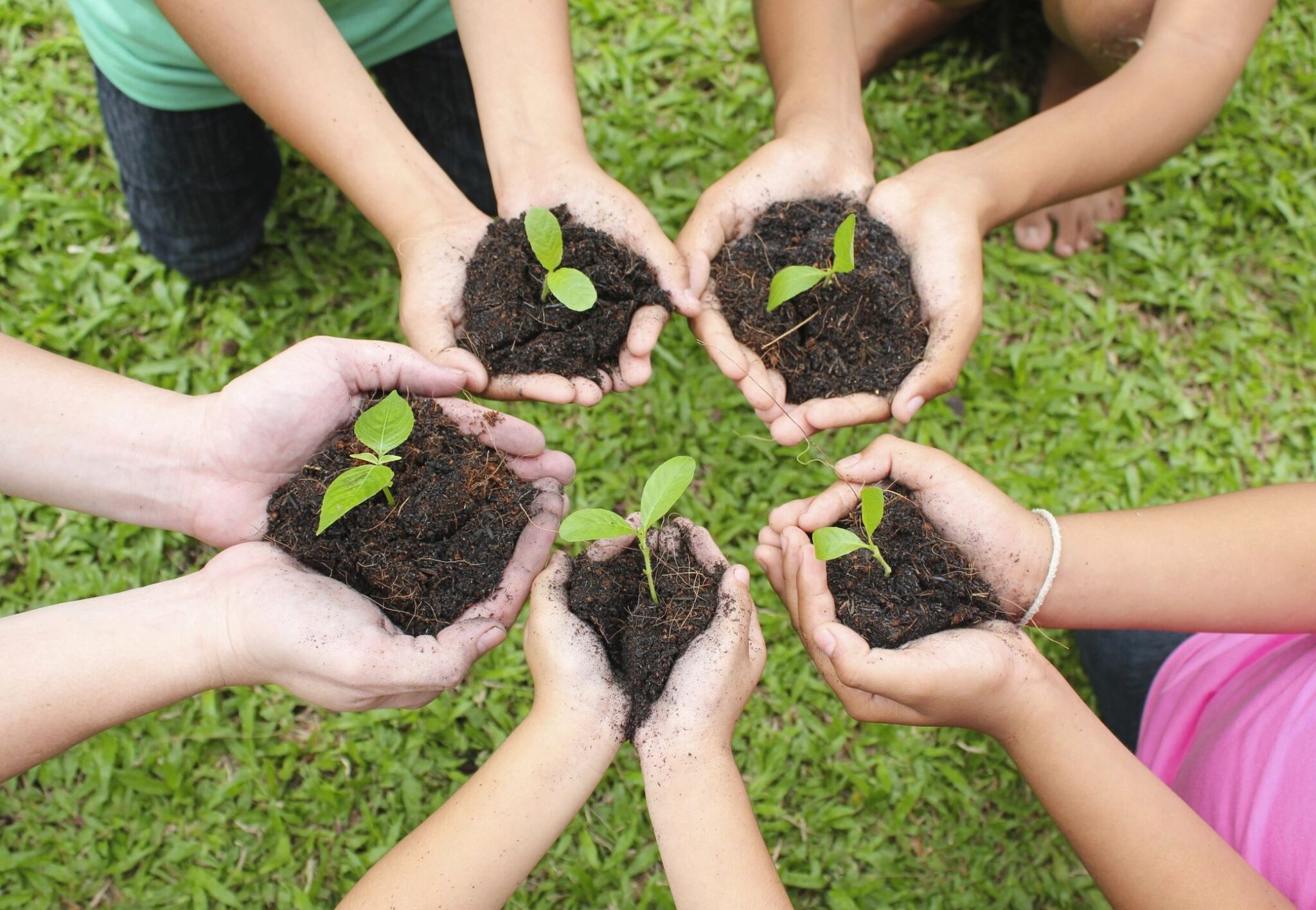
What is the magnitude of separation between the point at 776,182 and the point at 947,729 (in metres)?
1.65

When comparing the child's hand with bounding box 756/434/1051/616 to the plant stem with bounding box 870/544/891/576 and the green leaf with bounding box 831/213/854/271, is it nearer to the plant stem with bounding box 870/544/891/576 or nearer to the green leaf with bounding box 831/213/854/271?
the plant stem with bounding box 870/544/891/576

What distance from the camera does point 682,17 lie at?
11.4ft

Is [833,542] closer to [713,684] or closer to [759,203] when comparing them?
[713,684]

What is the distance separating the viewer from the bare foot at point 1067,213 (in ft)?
10.4

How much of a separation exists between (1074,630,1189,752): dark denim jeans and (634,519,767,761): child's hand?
1182mm

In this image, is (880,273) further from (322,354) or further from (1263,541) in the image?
(322,354)

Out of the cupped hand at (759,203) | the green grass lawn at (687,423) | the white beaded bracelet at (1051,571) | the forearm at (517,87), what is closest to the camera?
the white beaded bracelet at (1051,571)

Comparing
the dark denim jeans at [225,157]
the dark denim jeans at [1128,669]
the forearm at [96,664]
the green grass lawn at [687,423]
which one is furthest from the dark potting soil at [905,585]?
the dark denim jeans at [225,157]

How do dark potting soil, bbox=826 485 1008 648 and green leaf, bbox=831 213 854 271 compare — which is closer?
dark potting soil, bbox=826 485 1008 648

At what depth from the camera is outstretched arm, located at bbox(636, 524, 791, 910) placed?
5.54 feet

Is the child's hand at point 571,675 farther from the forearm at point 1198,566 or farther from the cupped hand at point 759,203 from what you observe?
the forearm at point 1198,566

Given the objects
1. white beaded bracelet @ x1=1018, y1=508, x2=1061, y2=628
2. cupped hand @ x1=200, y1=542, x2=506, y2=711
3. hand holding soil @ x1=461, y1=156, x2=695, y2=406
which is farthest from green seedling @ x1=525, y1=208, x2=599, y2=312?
white beaded bracelet @ x1=1018, y1=508, x2=1061, y2=628

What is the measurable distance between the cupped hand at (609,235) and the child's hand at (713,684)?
0.57 meters

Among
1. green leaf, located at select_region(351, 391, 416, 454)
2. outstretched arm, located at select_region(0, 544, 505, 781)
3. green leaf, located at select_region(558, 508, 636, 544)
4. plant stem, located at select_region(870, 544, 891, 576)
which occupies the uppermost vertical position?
green leaf, located at select_region(351, 391, 416, 454)
